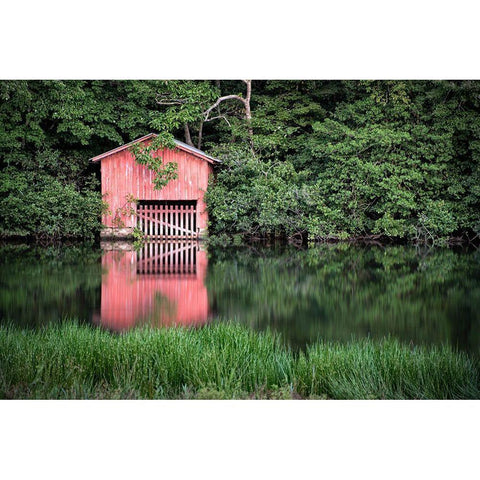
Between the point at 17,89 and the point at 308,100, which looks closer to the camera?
the point at 17,89

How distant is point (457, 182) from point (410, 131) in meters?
1.42

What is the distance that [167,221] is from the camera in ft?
37.4

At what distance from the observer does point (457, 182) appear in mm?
11023

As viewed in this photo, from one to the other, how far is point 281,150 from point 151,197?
3430 mm

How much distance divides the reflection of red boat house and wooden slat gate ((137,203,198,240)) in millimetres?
316

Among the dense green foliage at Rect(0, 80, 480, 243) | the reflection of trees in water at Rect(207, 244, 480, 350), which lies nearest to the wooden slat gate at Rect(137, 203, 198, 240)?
the dense green foliage at Rect(0, 80, 480, 243)

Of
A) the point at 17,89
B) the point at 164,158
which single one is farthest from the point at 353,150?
the point at 17,89

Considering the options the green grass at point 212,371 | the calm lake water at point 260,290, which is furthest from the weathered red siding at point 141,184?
the green grass at point 212,371

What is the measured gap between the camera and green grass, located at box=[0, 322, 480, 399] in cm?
399

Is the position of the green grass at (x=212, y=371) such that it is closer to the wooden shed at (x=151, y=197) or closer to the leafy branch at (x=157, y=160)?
the wooden shed at (x=151, y=197)

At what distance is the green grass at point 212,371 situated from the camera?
3.99 m

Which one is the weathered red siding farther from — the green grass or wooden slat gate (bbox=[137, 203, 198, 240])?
the green grass

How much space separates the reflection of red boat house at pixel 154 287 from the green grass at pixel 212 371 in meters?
0.98

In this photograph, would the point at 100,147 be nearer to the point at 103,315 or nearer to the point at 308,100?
the point at 308,100
